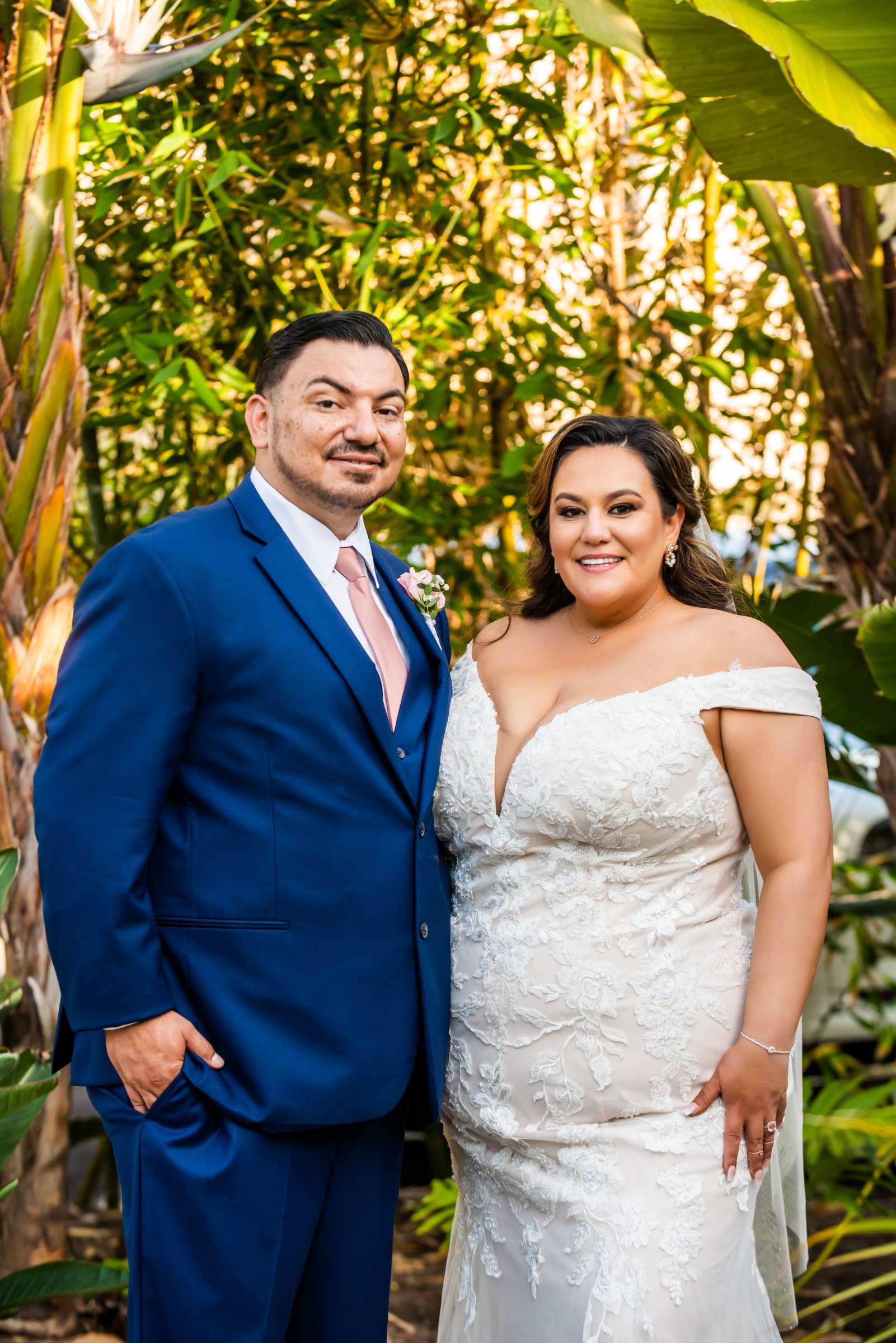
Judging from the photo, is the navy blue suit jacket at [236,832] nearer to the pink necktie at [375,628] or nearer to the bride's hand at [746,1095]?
the pink necktie at [375,628]

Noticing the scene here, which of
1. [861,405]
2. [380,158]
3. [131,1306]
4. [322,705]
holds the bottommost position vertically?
[131,1306]

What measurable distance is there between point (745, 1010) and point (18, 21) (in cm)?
253

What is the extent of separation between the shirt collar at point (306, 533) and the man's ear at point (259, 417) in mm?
77

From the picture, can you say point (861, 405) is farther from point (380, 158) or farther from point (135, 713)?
point (135, 713)

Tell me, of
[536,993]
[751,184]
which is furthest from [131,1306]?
[751,184]

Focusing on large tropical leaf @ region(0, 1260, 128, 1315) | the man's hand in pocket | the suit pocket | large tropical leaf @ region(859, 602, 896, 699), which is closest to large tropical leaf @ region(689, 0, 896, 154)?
large tropical leaf @ region(859, 602, 896, 699)

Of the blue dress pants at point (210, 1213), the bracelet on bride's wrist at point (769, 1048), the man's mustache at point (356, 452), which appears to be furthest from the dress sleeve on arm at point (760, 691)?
the blue dress pants at point (210, 1213)

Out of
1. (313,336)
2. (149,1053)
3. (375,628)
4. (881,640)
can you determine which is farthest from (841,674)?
(149,1053)

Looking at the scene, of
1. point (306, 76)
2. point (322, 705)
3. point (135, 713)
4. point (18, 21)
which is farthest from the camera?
point (306, 76)

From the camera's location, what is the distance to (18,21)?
8.93 feet

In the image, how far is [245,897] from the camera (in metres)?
2.03

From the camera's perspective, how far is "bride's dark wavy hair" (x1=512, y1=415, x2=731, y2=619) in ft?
7.96

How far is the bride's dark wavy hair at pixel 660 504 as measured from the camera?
7.96ft

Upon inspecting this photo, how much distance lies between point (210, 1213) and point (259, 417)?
1.36 m
